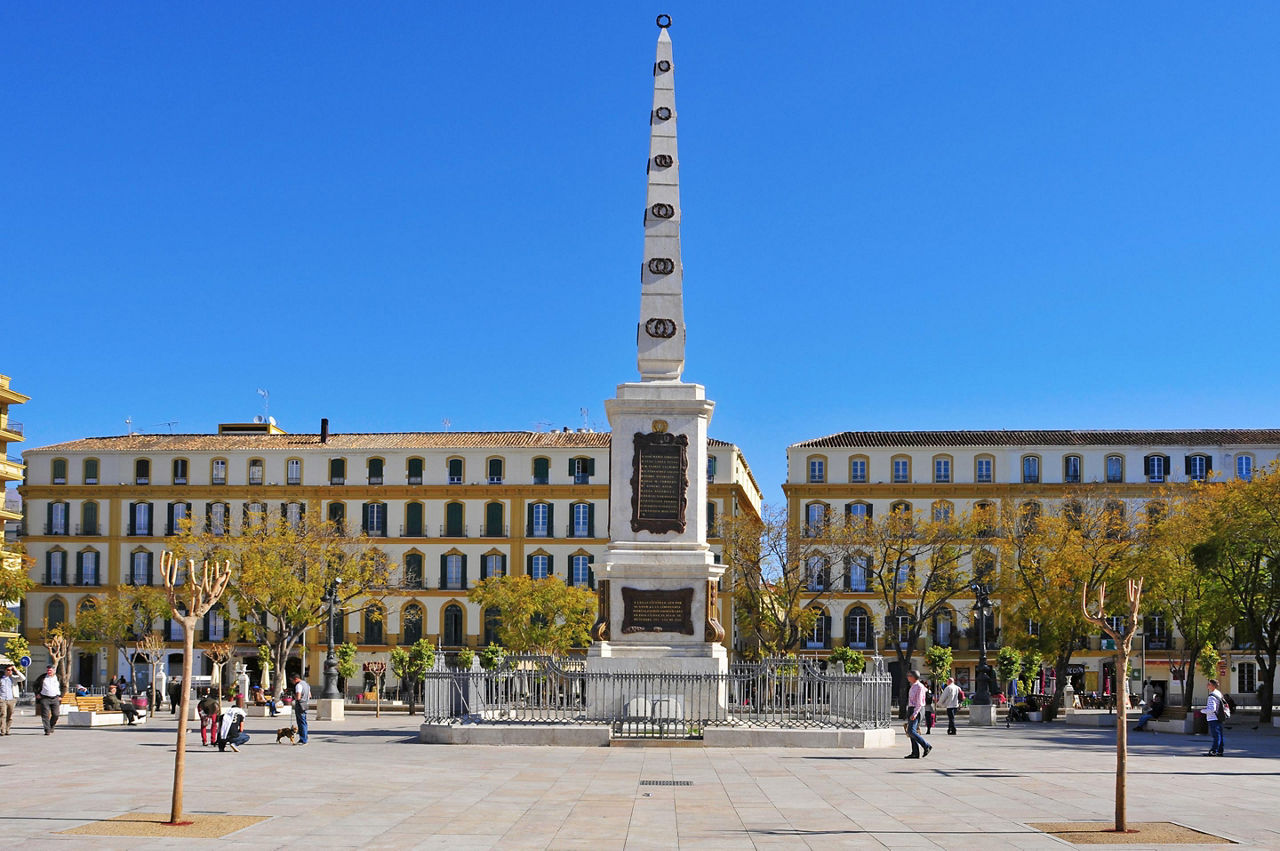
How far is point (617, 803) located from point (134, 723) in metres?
25.2

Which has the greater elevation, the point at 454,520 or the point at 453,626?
the point at 454,520

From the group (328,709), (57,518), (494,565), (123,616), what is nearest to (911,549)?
(494,565)

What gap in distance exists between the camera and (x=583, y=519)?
79625 mm

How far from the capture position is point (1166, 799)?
17.8m

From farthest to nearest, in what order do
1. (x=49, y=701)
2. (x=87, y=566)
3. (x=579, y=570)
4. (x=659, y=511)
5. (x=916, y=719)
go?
(x=87, y=566) < (x=579, y=570) < (x=49, y=701) < (x=659, y=511) < (x=916, y=719)

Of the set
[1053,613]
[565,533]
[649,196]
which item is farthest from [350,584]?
[649,196]

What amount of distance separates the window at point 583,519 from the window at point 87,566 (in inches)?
1096

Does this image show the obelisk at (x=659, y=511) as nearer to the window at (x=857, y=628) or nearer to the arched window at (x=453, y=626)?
the window at (x=857, y=628)

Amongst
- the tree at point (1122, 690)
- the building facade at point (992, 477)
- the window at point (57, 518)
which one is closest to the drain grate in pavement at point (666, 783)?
the tree at point (1122, 690)

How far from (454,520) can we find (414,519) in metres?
2.32

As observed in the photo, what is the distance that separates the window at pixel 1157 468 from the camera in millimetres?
77938

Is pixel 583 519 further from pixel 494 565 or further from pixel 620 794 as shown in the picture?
pixel 620 794

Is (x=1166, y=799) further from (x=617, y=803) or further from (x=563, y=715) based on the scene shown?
(x=563, y=715)

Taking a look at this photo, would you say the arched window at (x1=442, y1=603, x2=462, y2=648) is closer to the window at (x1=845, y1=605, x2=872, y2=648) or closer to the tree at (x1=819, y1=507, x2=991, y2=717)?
the window at (x1=845, y1=605, x2=872, y2=648)
